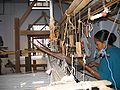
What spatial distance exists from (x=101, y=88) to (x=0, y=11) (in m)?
9.25

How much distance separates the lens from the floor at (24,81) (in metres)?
2.69

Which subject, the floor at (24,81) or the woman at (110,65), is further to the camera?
the floor at (24,81)

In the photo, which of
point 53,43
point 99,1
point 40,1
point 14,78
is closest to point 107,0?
point 99,1

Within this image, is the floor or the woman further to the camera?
the floor

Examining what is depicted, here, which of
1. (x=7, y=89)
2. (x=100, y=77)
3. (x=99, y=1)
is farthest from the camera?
(x=7, y=89)

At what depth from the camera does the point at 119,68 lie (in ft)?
5.55

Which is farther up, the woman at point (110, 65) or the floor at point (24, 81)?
the woman at point (110, 65)

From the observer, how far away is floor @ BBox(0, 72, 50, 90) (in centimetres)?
269

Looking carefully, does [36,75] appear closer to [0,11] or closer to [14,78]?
[14,78]

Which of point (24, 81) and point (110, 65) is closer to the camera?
point (110, 65)

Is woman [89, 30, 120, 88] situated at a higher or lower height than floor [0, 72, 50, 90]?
higher

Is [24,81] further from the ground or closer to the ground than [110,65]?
closer to the ground

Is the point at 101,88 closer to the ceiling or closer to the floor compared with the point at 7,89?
closer to the ceiling

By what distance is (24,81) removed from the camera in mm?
2807
